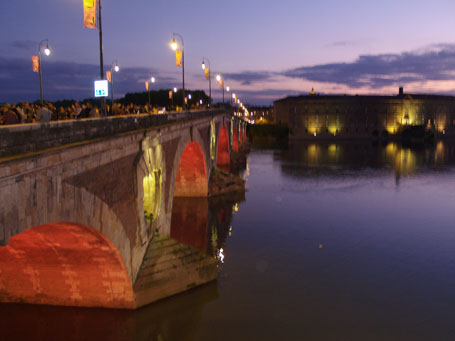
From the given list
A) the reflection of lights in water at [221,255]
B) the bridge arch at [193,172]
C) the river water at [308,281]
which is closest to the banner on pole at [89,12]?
the river water at [308,281]

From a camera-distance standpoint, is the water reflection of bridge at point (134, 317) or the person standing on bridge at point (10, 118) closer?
the person standing on bridge at point (10, 118)

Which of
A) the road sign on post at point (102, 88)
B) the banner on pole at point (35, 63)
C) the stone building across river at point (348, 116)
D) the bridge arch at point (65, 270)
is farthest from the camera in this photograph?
the stone building across river at point (348, 116)

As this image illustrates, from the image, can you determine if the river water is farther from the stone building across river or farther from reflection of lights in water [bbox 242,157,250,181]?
the stone building across river

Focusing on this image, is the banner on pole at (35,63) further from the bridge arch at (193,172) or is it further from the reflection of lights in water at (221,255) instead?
the reflection of lights in water at (221,255)

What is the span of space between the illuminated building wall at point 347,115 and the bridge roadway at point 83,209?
104 meters

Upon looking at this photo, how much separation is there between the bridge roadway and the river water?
883mm

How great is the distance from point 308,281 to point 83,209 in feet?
37.0

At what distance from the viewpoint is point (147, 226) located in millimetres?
16453

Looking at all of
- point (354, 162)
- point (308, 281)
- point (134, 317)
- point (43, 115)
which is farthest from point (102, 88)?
point (354, 162)

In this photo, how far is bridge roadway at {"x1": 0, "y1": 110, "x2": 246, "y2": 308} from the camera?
27.9ft

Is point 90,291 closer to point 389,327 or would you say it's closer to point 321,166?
point 389,327

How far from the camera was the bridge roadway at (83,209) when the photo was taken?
8508 millimetres

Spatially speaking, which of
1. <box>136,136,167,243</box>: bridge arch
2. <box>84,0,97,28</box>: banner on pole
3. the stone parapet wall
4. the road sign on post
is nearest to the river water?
<box>136,136,167,243</box>: bridge arch

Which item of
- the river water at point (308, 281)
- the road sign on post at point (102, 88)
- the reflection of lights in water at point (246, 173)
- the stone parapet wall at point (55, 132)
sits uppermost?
the road sign on post at point (102, 88)
